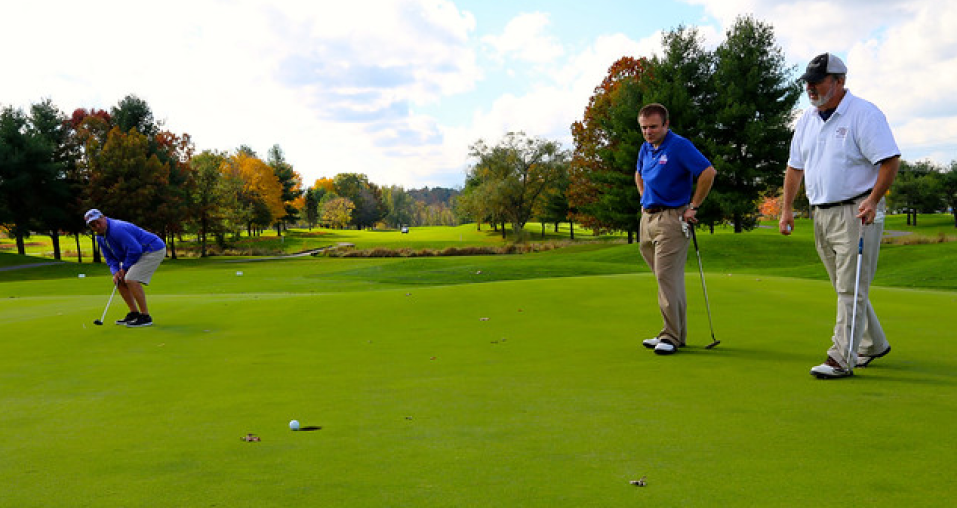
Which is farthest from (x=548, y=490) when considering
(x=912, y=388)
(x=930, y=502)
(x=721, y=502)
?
(x=912, y=388)

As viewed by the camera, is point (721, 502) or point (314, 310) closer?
point (721, 502)

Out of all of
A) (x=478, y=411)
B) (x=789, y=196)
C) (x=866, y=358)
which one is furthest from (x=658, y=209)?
(x=478, y=411)

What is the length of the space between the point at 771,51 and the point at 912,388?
4802 centimetres

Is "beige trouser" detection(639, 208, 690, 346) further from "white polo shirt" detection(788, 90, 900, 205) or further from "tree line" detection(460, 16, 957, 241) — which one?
"tree line" detection(460, 16, 957, 241)

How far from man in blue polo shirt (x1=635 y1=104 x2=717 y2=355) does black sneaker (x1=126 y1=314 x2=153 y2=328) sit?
27.6ft

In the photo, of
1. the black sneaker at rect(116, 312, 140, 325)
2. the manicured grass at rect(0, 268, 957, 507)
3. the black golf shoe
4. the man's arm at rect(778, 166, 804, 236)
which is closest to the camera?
the manicured grass at rect(0, 268, 957, 507)

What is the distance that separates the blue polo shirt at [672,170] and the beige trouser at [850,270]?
1.47 m

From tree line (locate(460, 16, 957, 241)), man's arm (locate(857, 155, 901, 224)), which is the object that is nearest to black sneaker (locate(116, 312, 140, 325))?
man's arm (locate(857, 155, 901, 224))

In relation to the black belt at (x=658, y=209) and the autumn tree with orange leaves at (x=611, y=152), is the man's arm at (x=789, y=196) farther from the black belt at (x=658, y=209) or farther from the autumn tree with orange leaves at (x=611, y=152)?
the autumn tree with orange leaves at (x=611, y=152)

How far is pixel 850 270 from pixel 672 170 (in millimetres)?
2114

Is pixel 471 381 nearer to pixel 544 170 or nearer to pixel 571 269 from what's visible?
pixel 571 269

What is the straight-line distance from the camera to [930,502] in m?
2.90

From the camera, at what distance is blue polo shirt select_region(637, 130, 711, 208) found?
7.25m

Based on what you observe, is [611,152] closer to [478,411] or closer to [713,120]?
[713,120]
